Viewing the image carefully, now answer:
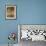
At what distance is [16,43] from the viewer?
14.7ft

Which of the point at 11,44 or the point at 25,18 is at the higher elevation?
the point at 25,18

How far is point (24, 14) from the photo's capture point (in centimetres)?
457

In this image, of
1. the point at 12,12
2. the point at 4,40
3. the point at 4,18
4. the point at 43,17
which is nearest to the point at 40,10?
the point at 43,17

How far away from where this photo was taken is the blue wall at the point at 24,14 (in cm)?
454

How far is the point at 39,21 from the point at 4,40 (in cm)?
132

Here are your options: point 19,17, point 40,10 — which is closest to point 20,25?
point 19,17

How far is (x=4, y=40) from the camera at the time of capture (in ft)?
14.8

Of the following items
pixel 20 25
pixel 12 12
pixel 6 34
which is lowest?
pixel 6 34

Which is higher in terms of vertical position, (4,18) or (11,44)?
(4,18)

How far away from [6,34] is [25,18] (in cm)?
82

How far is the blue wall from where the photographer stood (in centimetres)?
454

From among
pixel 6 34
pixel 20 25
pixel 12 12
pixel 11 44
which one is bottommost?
pixel 11 44

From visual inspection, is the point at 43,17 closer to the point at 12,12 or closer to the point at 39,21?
the point at 39,21

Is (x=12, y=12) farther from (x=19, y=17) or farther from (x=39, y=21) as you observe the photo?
(x=39, y=21)
